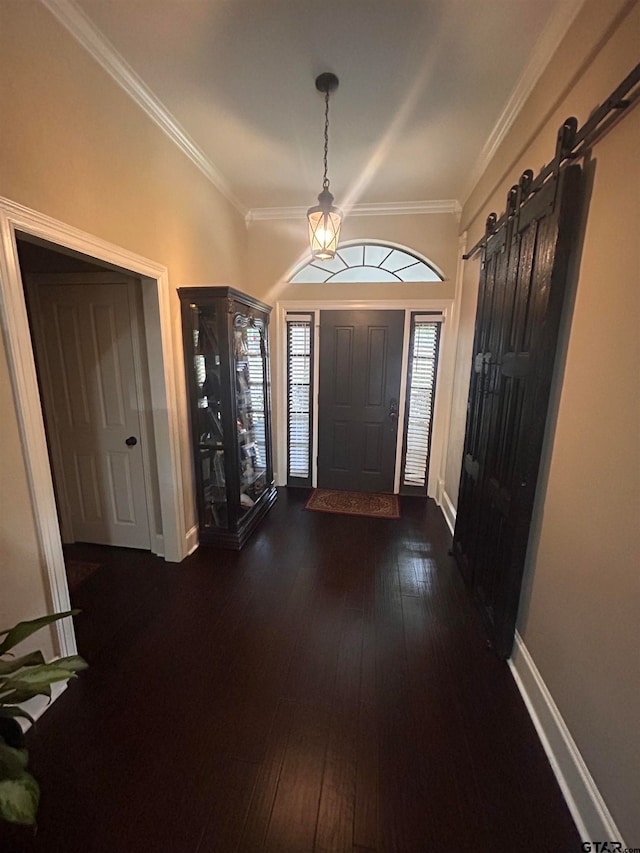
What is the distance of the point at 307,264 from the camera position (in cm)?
378

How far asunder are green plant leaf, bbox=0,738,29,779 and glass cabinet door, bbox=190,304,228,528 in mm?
1988

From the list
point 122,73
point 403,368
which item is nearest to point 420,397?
point 403,368

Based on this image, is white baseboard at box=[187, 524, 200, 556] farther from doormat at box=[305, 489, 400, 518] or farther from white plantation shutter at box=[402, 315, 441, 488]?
white plantation shutter at box=[402, 315, 441, 488]

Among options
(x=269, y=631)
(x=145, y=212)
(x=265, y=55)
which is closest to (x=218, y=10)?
(x=265, y=55)

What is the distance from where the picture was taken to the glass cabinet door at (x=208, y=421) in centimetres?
265

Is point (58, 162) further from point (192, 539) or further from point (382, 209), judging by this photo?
point (382, 209)

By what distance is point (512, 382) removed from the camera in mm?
1813

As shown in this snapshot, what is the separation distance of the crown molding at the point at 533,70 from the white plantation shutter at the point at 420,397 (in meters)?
1.45

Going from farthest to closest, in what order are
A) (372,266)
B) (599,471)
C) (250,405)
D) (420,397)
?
(420,397), (372,266), (250,405), (599,471)

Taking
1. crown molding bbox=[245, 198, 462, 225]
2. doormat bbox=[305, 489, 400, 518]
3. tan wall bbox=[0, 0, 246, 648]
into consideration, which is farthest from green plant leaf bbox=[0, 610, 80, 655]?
crown molding bbox=[245, 198, 462, 225]

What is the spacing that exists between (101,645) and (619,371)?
2.71 m

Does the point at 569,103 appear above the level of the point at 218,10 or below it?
below

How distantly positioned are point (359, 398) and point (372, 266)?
141 cm

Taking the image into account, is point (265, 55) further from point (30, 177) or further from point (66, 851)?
point (66, 851)
